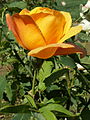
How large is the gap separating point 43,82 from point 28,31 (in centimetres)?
25

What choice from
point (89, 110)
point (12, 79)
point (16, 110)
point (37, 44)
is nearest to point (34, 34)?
point (37, 44)

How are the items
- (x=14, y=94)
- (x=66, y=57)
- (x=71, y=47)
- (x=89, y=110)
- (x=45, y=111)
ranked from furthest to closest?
(x=14, y=94) < (x=89, y=110) < (x=66, y=57) < (x=45, y=111) < (x=71, y=47)

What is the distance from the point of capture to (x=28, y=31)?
684 mm

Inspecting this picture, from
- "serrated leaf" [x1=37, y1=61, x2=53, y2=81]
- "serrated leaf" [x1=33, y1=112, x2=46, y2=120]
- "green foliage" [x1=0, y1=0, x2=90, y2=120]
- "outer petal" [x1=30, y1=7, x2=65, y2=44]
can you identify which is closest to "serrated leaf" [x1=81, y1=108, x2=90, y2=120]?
"green foliage" [x1=0, y1=0, x2=90, y2=120]

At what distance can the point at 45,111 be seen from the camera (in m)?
0.76

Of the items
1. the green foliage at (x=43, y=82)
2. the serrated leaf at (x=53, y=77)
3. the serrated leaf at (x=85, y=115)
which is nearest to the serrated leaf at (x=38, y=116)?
the green foliage at (x=43, y=82)

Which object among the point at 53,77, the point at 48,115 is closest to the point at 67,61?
the point at 53,77

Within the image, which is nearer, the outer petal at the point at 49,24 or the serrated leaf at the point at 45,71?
the outer petal at the point at 49,24

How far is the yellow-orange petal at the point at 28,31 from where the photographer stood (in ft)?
2.21

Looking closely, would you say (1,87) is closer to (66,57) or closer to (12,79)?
(66,57)

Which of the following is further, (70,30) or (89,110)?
(89,110)

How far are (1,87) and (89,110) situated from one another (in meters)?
0.31

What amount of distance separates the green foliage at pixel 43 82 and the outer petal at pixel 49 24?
0.13 metres

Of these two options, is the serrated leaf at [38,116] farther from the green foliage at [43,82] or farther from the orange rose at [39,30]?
the orange rose at [39,30]
